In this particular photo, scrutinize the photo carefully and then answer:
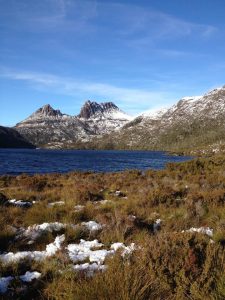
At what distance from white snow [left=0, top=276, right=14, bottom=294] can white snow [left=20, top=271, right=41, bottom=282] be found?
0.17 meters

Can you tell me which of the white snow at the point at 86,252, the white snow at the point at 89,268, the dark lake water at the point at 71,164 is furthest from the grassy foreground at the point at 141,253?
the dark lake water at the point at 71,164

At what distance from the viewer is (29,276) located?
4.80 m

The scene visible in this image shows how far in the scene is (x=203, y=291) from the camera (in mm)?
3707

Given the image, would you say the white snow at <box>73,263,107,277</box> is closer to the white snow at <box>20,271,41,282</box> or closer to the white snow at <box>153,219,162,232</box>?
the white snow at <box>20,271,41,282</box>

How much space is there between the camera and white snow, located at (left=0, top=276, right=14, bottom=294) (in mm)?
4312

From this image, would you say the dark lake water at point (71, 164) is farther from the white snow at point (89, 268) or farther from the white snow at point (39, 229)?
the white snow at point (89, 268)

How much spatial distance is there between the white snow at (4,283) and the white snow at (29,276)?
0.57ft

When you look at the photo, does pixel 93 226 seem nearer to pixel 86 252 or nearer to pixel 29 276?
A: pixel 86 252

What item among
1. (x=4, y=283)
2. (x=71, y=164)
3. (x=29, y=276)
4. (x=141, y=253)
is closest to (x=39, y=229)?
(x=29, y=276)

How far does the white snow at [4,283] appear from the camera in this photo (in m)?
4.31

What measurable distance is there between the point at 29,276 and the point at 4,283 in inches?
16.6

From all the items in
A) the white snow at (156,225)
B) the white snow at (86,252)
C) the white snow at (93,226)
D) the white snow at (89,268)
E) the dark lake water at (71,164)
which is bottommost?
the dark lake water at (71,164)

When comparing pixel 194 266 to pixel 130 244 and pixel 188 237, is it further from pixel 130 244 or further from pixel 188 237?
pixel 130 244

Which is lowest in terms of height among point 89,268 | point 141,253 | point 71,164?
point 71,164
